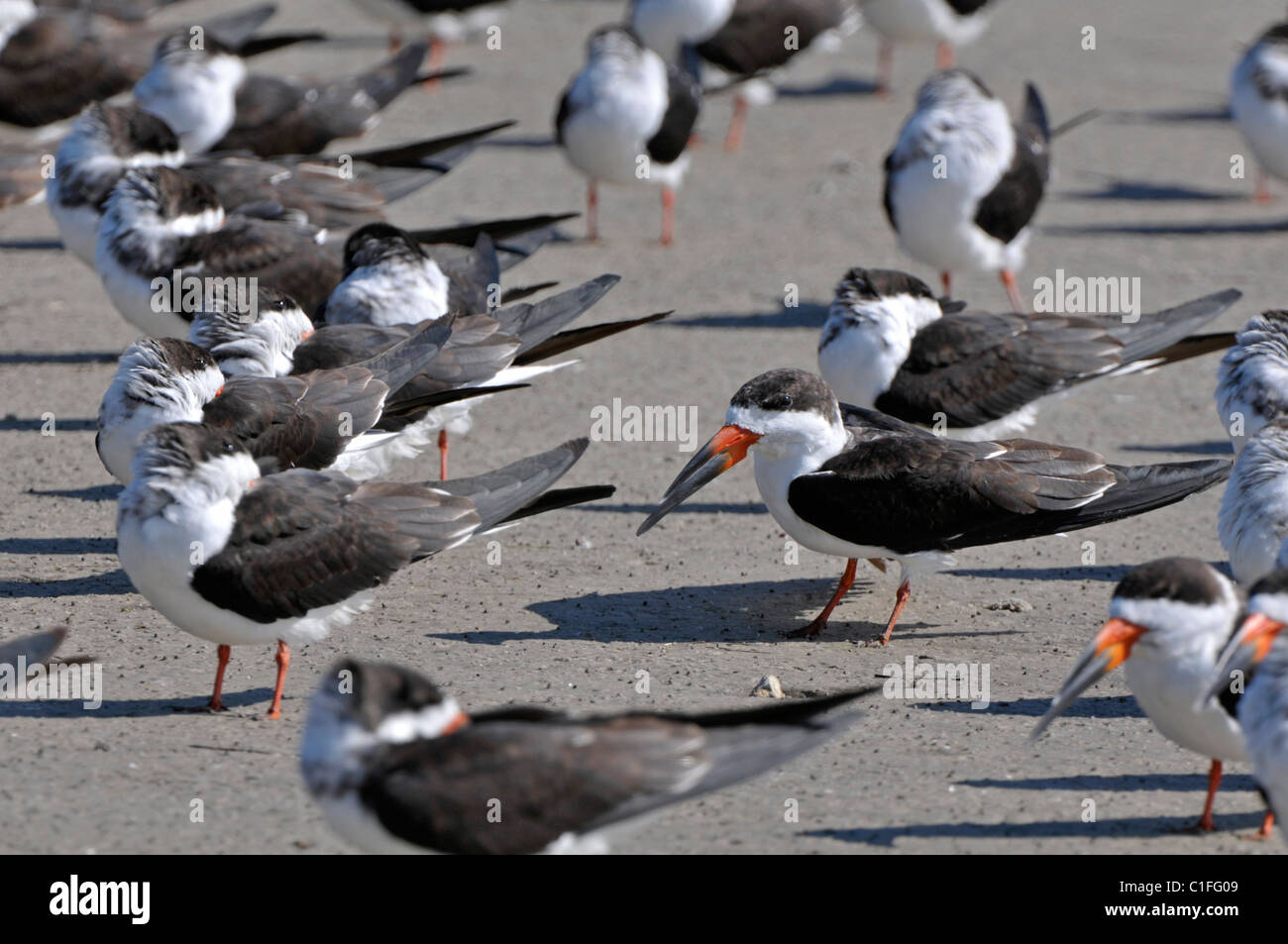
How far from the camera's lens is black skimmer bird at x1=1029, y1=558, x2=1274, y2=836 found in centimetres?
380

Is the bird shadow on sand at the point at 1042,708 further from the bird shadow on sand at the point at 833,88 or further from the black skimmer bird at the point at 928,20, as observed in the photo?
the bird shadow on sand at the point at 833,88

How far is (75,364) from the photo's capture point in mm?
7891

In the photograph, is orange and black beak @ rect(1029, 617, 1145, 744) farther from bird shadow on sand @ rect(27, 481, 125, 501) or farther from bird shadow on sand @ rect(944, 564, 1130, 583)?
bird shadow on sand @ rect(27, 481, 125, 501)

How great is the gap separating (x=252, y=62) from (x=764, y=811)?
10429mm

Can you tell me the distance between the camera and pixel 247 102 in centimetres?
960

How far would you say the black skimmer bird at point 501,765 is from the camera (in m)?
3.33

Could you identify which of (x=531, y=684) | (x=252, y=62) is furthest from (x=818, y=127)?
(x=531, y=684)

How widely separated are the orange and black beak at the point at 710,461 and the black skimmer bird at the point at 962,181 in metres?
3.19

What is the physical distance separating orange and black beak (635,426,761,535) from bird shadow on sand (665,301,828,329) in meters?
3.33

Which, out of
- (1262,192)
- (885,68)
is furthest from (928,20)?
(1262,192)

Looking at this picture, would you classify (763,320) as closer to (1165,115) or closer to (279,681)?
(279,681)

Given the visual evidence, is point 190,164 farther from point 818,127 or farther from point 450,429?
point 818,127

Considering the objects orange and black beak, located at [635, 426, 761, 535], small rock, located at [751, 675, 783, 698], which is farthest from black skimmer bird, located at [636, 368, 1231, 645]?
small rock, located at [751, 675, 783, 698]
